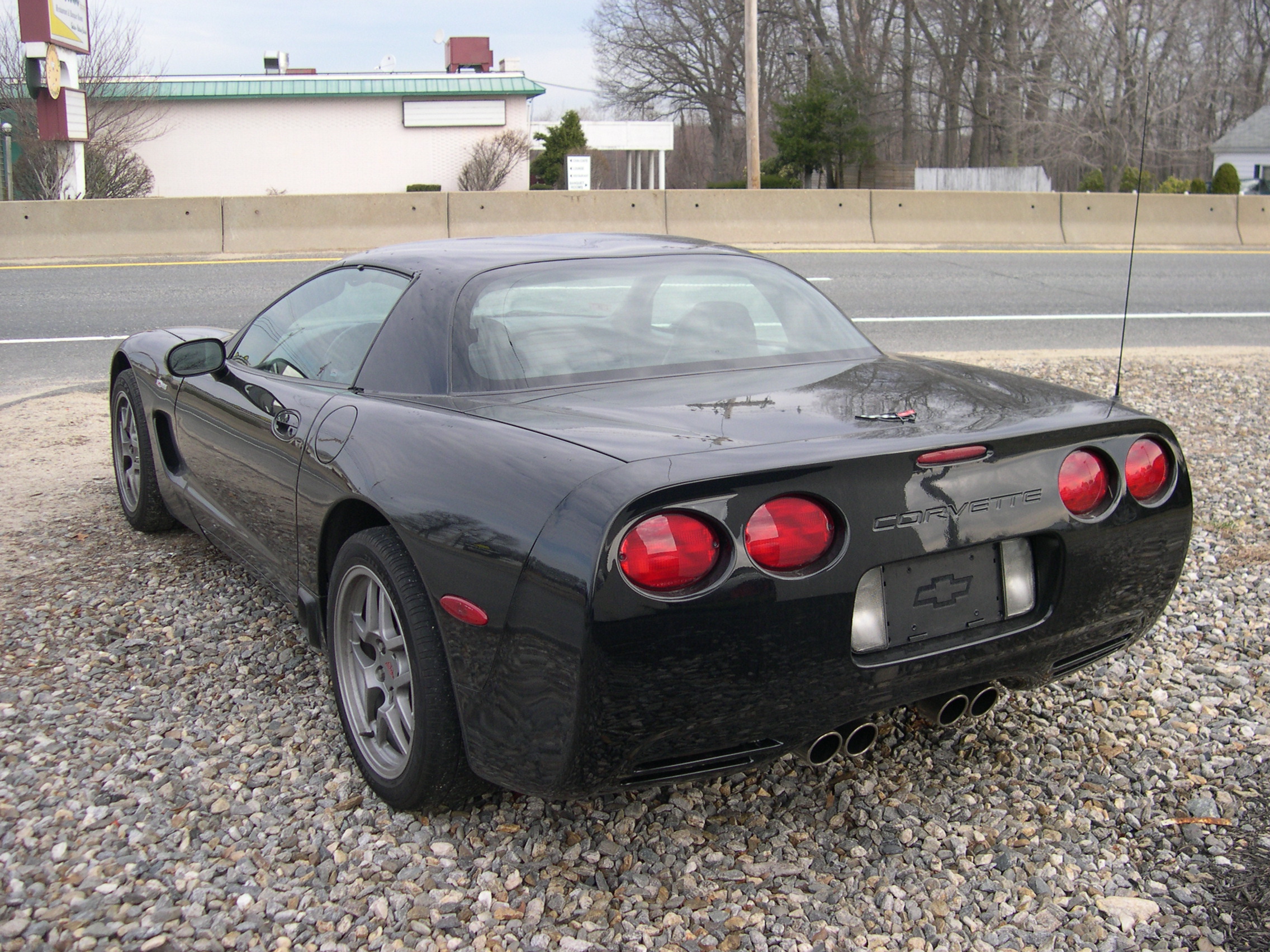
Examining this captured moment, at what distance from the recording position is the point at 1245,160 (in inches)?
2087

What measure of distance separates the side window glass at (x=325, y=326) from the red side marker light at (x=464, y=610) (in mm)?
1034

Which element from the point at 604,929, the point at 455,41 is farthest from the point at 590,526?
the point at 455,41

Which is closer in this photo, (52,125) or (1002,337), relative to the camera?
(1002,337)

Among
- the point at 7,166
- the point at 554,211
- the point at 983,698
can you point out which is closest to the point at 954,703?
the point at 983,698

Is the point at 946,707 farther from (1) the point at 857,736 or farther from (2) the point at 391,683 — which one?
(2) the point at 391,683

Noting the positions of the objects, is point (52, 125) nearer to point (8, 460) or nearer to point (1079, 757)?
point (8, 460)

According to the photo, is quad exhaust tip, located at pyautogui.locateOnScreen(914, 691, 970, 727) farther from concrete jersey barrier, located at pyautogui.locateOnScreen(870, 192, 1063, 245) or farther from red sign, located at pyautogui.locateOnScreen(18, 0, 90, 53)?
red sign, located at pyautogui.locateOnScreen(18, 0, 90, 53)

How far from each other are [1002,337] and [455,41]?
132 feet

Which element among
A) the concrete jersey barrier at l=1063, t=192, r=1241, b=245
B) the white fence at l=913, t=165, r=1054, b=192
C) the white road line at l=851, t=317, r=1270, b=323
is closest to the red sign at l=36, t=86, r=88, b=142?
the white road line at l=851, t=317, r=1270, b=323

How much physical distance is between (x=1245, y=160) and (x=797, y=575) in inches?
2370

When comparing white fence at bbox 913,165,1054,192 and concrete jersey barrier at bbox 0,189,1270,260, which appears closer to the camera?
concrete jersey barrier at bbox 0,189,1270,260

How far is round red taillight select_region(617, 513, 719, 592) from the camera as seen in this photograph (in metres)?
2.09

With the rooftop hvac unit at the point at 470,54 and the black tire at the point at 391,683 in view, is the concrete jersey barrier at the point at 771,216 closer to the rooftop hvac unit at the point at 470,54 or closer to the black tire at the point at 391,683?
the black tire at the point at 391,683

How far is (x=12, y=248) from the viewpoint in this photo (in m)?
16.1
